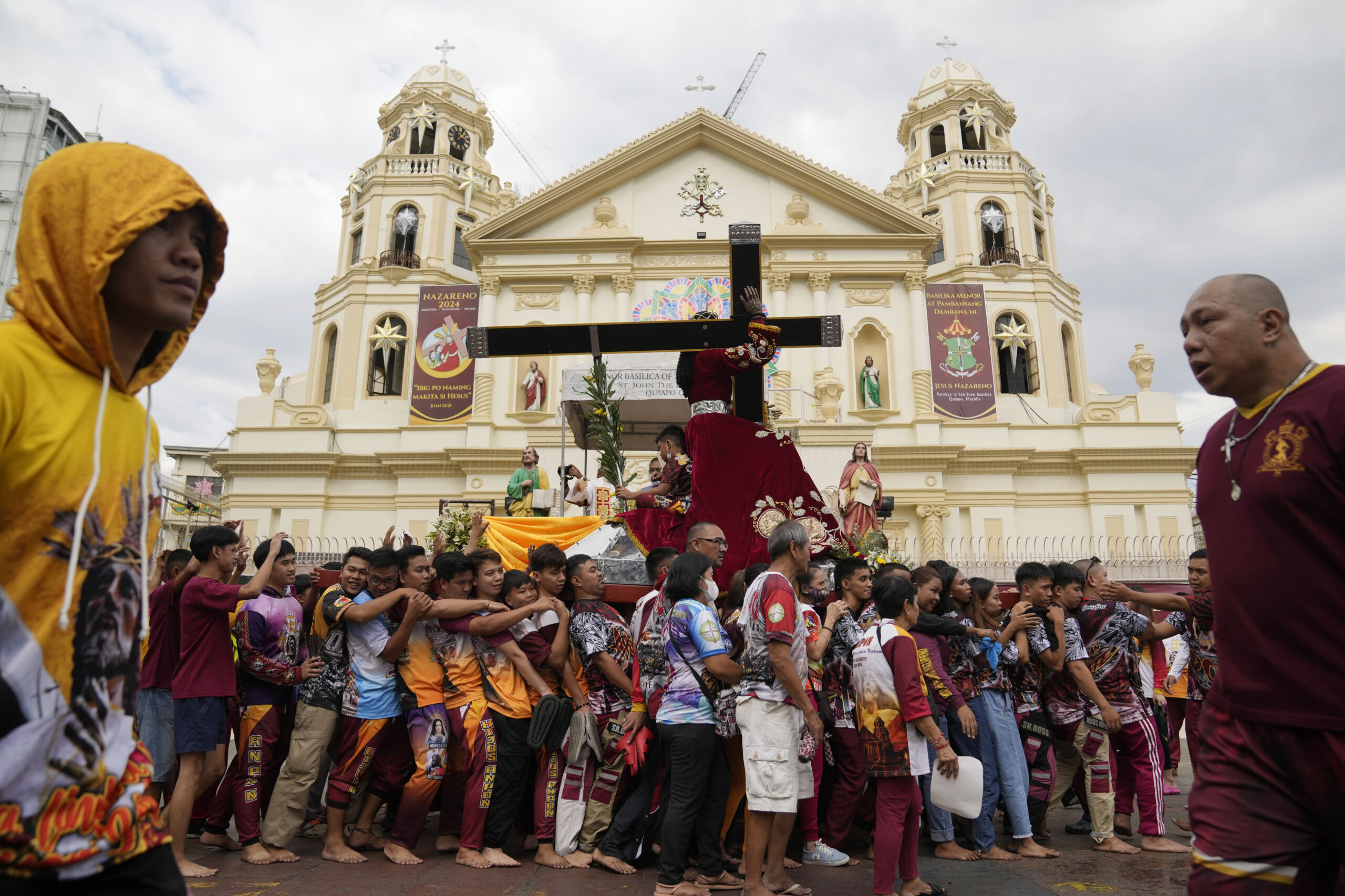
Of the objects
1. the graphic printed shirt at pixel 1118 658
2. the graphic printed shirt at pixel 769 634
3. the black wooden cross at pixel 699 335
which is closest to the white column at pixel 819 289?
the black wooden cross at pixel 699 335

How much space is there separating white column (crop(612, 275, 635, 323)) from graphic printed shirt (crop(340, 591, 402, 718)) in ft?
66.7

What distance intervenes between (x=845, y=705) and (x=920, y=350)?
2087 cm

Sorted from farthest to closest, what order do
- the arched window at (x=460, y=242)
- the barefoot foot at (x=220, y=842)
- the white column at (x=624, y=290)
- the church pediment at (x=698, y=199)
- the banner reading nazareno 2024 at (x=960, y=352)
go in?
1. the arched window at (x=460, y=242)
2. the church pediment at (x=698, y=199)
3. the white column at (x=624, y=290)
4. the banner reading nazareno 2024 at (x=960, y=352)
5. the barefoot foot at (x=220, y=842)

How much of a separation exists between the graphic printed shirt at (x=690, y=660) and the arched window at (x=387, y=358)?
24200mm

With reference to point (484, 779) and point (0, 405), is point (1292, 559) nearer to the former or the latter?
point (0, 405)

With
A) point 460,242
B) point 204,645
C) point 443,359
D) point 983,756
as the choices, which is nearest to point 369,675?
point 204,645

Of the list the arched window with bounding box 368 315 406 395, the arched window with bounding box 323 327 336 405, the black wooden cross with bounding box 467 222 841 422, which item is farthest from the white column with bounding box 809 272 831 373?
the black wooden cross with bounding box 467 222 841 422

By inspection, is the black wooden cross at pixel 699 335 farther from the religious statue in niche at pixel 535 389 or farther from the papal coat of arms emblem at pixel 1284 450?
the religious statue in niche at pixel 535 389

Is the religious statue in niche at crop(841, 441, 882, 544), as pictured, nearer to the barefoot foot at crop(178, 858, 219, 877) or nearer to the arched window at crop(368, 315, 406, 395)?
the barefoot foot at crop(178, 858, 219, 877)

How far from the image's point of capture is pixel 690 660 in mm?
4539

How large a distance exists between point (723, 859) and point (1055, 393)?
25049 mm

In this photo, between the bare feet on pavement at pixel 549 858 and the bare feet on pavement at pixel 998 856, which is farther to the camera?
the bare feet on pavement at pixel 998 856

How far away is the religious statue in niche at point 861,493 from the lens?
11062 millimetres

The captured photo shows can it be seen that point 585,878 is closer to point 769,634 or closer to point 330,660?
point 769,634
